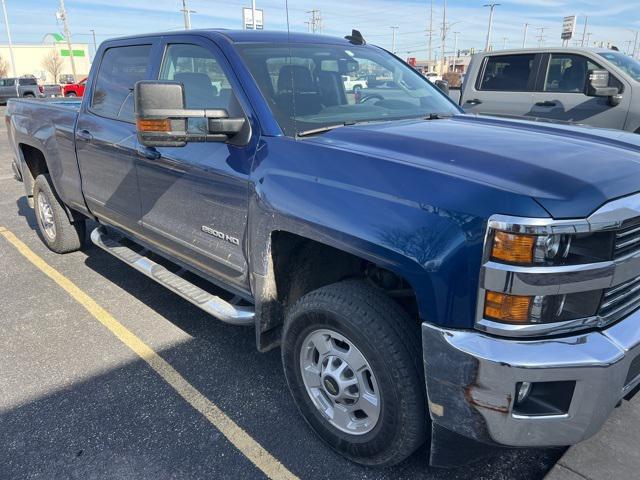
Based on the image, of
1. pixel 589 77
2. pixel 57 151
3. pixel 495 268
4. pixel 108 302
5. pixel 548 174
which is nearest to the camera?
pixel 495 268

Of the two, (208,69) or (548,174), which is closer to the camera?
(548,174)

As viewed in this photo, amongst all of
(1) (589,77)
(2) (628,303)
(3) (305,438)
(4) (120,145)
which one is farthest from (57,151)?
(1) (589,77)

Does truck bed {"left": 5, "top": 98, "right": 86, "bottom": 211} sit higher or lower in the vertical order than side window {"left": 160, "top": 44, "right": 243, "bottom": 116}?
lower

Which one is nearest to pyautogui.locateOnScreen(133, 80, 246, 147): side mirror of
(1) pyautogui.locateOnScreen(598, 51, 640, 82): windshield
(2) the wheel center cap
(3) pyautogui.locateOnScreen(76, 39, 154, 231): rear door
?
(3) pyautogui.locateOnScreen(76, 39, 154, 231): rear door

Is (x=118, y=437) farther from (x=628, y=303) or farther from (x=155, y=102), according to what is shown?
(x=628, y=303)

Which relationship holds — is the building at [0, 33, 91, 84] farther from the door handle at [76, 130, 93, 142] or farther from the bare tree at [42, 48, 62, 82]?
the door handle at [76, 130, 93, 142]

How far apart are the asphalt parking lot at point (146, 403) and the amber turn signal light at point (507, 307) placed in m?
1.00

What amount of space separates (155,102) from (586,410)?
212 centimetres

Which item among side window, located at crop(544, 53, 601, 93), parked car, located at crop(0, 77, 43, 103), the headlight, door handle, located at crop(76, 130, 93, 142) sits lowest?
parked car, located at crop(0, 77, 43, 103)

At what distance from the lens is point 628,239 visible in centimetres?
187

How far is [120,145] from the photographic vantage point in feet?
12.0

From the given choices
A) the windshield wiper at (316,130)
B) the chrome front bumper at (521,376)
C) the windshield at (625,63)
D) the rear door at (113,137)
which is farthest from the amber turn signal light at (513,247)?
the windshield at (625,63)

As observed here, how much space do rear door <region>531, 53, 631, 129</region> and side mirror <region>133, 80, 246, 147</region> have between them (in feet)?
17.1

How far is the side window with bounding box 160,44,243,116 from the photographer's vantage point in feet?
9.48
